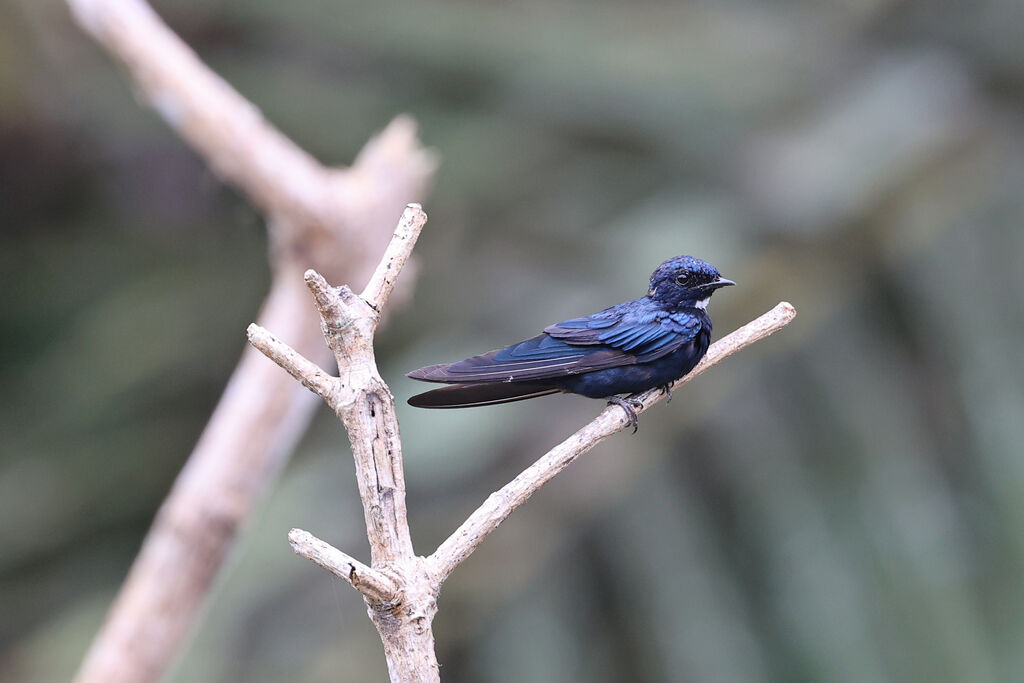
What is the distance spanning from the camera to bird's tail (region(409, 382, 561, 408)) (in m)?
0.89

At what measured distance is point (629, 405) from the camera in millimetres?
1064

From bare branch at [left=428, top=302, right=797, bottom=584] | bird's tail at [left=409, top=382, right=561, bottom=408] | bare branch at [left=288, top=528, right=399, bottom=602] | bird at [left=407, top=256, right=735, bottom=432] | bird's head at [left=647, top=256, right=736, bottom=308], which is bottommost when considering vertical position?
bare branch at [left=288, top=528, right=399, bottom=602]

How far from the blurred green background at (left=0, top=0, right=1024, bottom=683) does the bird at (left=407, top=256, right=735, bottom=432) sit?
1062 mm

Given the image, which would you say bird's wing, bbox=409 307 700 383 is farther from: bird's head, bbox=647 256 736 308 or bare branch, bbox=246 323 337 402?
bare branch, bbox=246 323 337 402

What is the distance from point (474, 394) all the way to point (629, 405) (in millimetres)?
202

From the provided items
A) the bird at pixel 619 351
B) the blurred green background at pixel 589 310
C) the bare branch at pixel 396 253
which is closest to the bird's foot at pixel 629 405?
the bird at pixel 619 351

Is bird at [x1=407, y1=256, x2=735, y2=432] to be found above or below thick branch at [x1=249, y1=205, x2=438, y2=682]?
above

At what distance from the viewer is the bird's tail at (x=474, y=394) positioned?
0.89 m

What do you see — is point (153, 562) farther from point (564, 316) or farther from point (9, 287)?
point (9, 287)

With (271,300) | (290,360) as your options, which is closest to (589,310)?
(271,300)

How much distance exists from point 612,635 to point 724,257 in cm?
94

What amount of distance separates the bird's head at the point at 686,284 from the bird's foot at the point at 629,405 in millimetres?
114

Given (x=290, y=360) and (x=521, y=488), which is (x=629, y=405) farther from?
(x=290, y=360)

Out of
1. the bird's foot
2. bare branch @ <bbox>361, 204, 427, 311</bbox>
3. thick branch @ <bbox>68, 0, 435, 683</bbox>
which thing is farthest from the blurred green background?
bare branch @ <bbox>361, 204, 427, 311</bbox>
